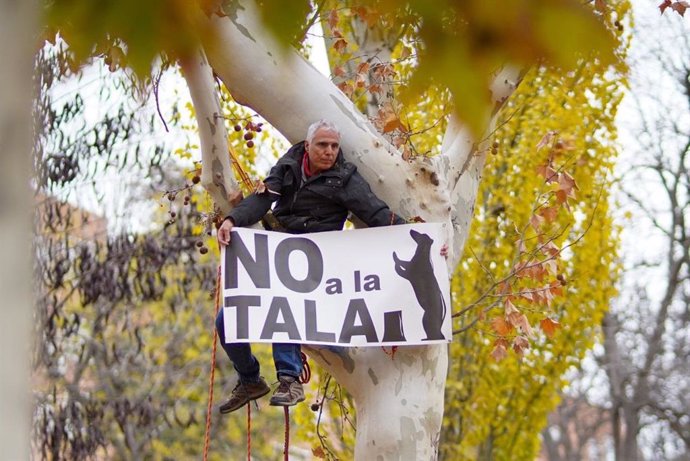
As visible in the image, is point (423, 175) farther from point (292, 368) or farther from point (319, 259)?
point (292, 368)

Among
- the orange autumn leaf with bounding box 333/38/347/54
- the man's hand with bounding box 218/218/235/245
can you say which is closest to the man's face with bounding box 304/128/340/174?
the man's hand with bounding box 218/218/235/245

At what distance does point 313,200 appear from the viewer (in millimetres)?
5559

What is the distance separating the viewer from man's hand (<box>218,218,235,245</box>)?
534 cm

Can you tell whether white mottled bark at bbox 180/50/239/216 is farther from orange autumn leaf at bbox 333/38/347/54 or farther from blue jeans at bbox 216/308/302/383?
orange autumn leaf at bbox 333/38/347/54

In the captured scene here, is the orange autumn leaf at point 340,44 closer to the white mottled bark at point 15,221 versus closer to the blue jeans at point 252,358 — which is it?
the blue jeans at point 252,358

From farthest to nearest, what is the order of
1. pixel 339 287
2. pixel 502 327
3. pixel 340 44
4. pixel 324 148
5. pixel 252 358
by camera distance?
pixel 340 44 → pixel 502 327 → pixel 252 358 → pixel 339 287 → pixel 324 148

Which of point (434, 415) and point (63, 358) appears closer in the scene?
point (434, 415)

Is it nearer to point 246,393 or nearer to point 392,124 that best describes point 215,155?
point 392,124

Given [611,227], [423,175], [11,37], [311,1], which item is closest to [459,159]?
[423,175]

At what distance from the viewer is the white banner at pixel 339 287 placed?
5.36m

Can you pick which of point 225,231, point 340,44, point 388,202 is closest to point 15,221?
point 225,231

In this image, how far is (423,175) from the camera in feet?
18.6

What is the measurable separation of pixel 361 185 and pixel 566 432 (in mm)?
27602

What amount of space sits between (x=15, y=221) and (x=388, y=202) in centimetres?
388
